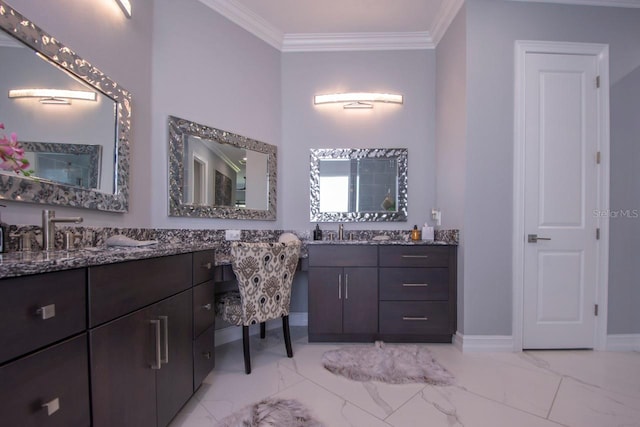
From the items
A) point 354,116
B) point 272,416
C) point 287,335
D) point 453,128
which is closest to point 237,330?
point 287,335

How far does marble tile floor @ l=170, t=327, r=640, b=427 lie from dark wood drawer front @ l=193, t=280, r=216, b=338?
0.41 m

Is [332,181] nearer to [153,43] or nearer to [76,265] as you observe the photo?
[153,43]

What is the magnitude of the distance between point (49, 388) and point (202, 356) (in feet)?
2.82

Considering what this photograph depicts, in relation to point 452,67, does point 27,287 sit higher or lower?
lower

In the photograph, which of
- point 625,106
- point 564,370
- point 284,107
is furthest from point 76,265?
point 625,106

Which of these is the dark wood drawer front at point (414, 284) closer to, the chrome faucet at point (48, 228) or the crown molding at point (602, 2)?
the chrome faucet at point (48, 228)

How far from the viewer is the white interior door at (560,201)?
207cm

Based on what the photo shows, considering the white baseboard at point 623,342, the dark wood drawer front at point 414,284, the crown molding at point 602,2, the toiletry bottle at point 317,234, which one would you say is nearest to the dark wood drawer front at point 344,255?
the dark wood drawer front at point 414,284

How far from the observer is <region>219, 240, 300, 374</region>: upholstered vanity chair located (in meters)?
1.65

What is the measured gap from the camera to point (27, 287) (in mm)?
616

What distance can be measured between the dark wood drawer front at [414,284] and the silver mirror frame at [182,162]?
1229mm

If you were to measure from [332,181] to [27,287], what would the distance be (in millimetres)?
2252

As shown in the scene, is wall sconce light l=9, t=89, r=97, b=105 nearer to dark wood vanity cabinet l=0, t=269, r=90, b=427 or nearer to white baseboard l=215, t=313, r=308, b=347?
dark wood vanity cabinet l=0, t=269, r=90, b=427

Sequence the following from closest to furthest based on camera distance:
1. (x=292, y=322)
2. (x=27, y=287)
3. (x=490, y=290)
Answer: (x=27, y=287)
(x=490, y=290)
(x=292, y=322)
